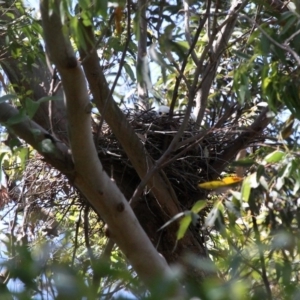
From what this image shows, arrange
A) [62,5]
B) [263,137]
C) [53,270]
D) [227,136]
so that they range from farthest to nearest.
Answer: [227,136] → [263,137] → [62,5] → [53,270]

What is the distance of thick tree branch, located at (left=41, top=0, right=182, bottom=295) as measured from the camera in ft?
7.12

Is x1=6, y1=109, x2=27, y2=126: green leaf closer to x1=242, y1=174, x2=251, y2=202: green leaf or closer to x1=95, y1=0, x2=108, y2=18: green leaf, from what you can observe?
x1=95, y1=0, x2=108, y2=18: green leaf

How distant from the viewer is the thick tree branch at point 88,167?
85.4 inches

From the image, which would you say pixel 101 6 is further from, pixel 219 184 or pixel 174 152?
pixel 174 152

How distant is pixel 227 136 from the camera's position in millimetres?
3625

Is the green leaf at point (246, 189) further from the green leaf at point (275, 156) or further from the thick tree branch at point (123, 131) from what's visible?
the thick tree branch at point (123, 131)

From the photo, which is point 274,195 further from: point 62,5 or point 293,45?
point 62,5

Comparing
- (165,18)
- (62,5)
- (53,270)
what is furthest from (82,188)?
(165,18)

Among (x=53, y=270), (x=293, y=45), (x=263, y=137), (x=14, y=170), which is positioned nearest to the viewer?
(x=53, y=270)

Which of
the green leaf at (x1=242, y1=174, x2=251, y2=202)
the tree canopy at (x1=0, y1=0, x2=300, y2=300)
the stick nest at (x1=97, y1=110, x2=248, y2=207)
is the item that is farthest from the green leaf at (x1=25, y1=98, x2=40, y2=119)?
the stick nest at (x1=97, y1=110, x2=248, y2=207)

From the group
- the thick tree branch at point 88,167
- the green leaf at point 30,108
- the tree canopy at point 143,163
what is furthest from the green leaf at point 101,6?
the green leaf at point 30,108

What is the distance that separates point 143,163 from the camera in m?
2.90

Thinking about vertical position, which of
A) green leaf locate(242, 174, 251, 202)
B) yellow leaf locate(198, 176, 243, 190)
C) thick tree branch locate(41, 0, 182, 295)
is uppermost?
thick tree branch locate(41, 0, 182, 295)

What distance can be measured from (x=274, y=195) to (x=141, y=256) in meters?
0.50
